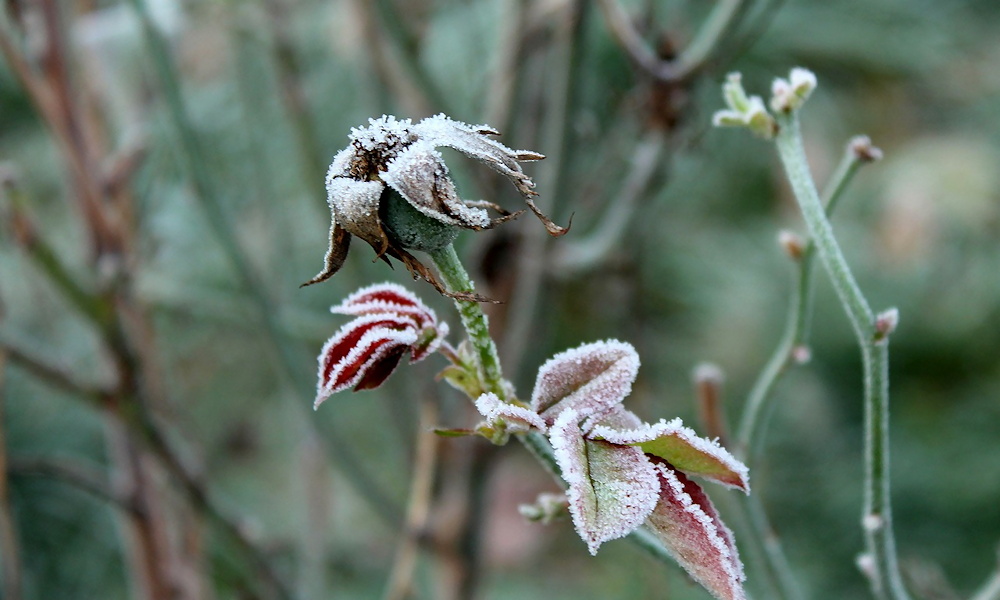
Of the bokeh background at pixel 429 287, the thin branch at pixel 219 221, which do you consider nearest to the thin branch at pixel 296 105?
the bokeh background at pixel 429 287

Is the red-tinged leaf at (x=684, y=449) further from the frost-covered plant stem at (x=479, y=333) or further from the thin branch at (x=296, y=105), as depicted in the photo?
the thin branch at (x=296, y=105)

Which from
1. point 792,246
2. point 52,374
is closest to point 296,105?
point 52,374

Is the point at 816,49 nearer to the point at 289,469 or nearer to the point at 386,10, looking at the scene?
the point at 386,10

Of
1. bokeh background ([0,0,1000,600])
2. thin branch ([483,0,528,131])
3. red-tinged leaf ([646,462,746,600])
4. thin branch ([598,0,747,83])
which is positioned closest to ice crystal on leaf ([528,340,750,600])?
red-tinged leaf ([646,462,746,600])

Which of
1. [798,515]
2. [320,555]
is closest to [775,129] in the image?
[320,555]

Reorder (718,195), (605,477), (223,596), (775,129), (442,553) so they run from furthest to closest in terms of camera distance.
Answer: (718,195), (223,596), (442,553), (775,129), (605,477)

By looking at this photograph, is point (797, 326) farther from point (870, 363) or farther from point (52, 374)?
point (52, 374)

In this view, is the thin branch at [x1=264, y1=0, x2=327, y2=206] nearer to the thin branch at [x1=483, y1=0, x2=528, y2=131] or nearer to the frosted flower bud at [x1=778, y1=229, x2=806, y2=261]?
the thin branch at [x1=483, y1=0, x2=528, y2=131]

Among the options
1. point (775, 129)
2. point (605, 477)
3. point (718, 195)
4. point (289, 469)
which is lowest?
point (605, 477)
